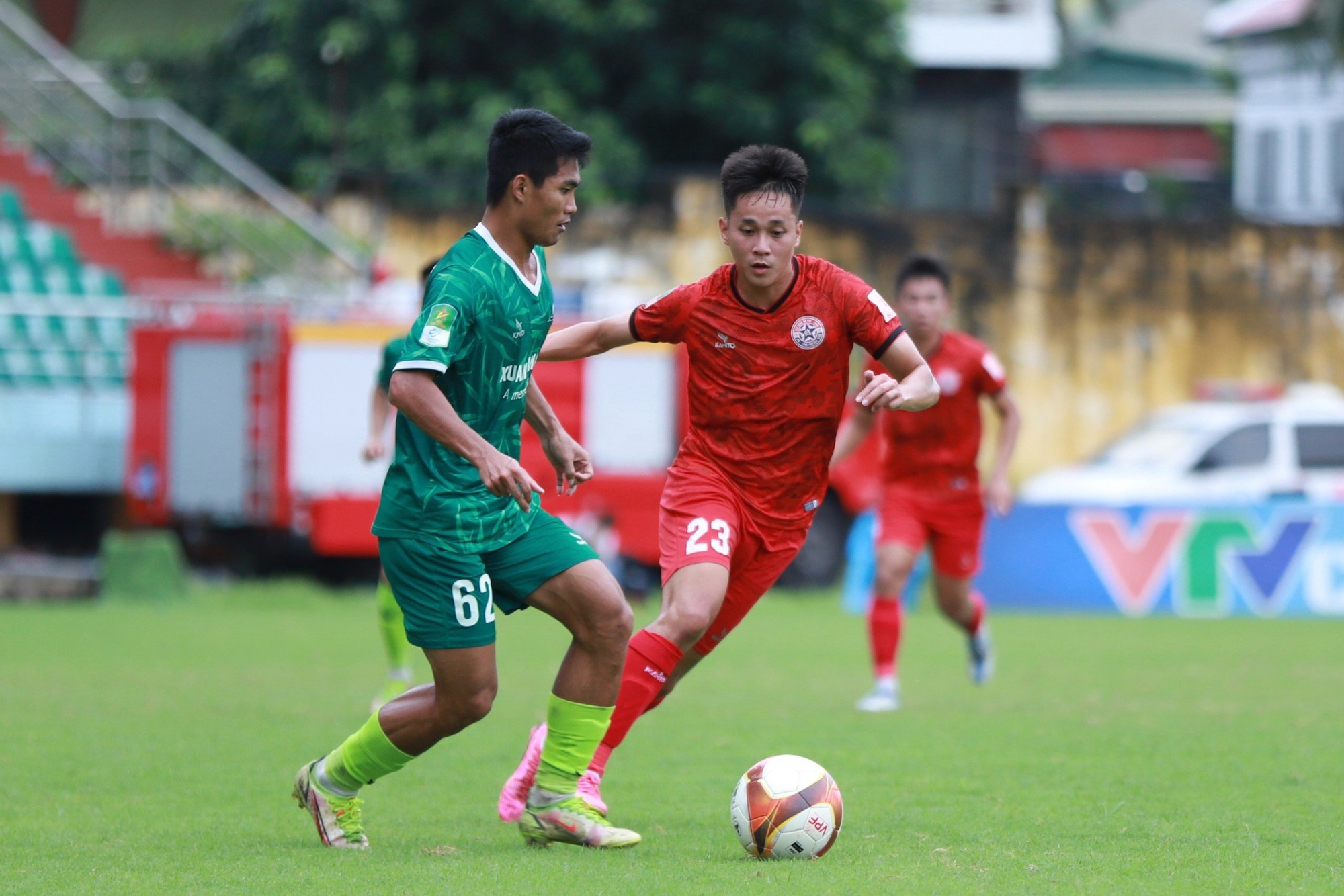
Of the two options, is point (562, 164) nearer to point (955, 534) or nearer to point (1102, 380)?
point (955, 534)

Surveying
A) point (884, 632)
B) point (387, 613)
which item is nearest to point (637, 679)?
point (387, 613)

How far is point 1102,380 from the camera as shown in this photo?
25.3 metres

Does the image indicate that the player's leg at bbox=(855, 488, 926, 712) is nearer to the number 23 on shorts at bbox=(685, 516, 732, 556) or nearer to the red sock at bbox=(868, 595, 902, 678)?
the red sock at bbox=(868, 595, 902, 678)

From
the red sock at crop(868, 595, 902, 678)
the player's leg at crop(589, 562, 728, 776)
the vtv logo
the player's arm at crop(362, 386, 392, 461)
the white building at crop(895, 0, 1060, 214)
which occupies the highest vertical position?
the white building at crop(895, 0, 1060, 214)

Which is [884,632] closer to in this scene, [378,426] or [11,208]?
[378,426]

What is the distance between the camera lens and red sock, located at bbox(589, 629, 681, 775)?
20.7 feet

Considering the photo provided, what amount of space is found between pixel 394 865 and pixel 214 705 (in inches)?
185

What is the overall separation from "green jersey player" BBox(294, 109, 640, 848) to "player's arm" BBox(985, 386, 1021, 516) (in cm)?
440

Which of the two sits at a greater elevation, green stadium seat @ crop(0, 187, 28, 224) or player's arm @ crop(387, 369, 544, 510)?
green stadium seat @ crop(0, 187, 28, 224)

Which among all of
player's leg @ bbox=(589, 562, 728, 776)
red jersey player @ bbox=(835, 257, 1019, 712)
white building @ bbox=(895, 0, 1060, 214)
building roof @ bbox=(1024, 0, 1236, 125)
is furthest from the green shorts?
building roof @ bbox=(1024, 0, 1236, 125)

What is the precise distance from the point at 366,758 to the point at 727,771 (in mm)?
2199

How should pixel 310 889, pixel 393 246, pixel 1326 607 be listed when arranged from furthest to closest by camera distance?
1. pixel 393 246
2. pixel 1326 607
3. pixel 310 889

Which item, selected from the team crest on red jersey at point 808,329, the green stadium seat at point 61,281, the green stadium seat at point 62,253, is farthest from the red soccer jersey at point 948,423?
the green stadium seat at point 62,253

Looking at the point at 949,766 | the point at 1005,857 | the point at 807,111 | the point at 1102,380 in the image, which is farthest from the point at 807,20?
the point at 1005,857
